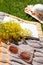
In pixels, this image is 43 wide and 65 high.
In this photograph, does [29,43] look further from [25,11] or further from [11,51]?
[25,11]

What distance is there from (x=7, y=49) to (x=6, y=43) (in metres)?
0.16

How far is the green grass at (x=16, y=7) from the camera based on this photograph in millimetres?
6340

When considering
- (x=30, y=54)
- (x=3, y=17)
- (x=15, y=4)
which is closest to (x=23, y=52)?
(x=30, y=54)

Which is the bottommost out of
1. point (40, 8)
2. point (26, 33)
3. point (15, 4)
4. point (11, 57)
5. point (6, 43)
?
point (11, 57)

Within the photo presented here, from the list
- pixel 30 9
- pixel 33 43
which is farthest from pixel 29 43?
pixel 30 9

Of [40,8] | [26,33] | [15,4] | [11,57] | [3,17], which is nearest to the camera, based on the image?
[11,57]

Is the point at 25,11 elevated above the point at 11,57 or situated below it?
above

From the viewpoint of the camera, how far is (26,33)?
16.8 ft

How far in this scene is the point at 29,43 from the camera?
5016 millimetres

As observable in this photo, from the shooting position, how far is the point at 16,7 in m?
6.66

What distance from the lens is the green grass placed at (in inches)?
250

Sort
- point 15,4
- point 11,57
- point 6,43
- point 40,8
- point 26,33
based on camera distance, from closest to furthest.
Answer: point 11,57, point 6,43, point 26,33, point 40,8, point 15,4

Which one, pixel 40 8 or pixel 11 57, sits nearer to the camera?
pixel 11 57

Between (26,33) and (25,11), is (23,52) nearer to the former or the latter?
(26,33)
